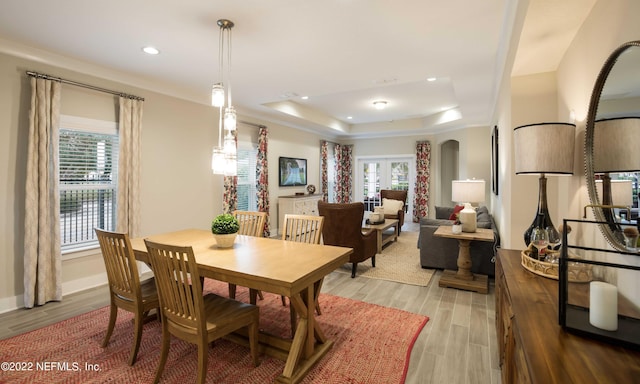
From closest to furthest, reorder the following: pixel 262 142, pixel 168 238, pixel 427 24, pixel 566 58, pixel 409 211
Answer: pixel 566 58 → pixel 427 24 → pixel 168 238 → pixel 262 142 → pixel 409 211

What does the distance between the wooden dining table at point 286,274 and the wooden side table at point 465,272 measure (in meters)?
1.82

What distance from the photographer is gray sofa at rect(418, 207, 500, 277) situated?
3826mm

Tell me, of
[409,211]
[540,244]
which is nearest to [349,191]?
[409,211]

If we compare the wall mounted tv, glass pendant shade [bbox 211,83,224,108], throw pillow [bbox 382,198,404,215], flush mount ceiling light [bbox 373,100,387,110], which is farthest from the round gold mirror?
the wall mounted tv

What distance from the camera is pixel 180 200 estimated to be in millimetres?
4578

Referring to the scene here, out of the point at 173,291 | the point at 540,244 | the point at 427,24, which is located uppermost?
the point at 427,24

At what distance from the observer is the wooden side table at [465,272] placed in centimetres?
349

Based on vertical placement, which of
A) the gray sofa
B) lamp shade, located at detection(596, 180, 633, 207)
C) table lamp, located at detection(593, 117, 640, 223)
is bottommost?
the gray sofa

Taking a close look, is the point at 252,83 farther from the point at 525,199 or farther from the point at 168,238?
the point at 525,199

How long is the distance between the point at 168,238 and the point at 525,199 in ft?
10.5

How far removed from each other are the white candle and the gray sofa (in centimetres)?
285

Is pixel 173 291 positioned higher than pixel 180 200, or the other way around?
pixel 180 200

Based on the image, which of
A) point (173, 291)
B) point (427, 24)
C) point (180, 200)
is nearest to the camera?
point (173, 291)

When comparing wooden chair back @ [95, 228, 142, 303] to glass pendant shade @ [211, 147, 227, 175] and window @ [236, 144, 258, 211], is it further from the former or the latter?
window @ [236, 144, 258, 211]
